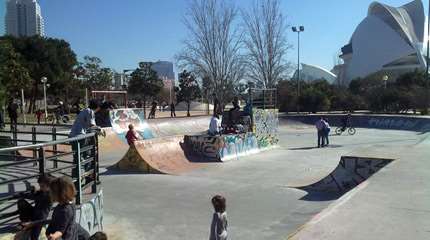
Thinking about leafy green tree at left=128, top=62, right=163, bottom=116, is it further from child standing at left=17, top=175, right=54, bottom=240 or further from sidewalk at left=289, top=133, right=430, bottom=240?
child standing at left=17, top=175, right=54, bottom=240

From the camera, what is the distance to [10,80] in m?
39.0

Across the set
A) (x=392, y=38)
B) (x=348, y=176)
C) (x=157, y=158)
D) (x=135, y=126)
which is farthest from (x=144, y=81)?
(x=348, y=176)

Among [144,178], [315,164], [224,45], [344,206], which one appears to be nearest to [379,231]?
[344,206]

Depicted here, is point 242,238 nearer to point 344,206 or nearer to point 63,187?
point 344,206

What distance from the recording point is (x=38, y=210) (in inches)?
201

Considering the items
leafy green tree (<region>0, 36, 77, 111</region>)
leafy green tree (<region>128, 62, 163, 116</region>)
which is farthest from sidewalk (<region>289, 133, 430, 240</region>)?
leafy green tree (<region>128, 62, 163, 116</region>)

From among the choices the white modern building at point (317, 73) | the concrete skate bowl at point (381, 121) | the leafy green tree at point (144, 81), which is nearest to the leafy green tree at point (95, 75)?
the leafy green tree at point (144, 81)

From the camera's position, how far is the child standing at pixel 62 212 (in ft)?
13.9

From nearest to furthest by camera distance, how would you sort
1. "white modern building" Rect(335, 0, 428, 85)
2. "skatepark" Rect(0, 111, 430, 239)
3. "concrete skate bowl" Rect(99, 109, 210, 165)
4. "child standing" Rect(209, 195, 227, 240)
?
A: "child standing" Rect(209, 195, 227, 240) < "skatepark" Rect(0, 111, 430, 239) < "concrete skate bowl" Rect(99, 109, 210, 165) < "white modern building" Rect(335, 0, 428, 85)

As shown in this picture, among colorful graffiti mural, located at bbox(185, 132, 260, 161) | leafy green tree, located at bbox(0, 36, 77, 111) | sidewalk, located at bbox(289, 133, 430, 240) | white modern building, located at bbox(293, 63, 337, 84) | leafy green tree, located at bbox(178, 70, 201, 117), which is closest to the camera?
sidewalk, located at bbox(289, 133, 430, 240)

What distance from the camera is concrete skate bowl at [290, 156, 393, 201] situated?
12.0 m

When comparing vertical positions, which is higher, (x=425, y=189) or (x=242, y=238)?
(x=425, y=189)

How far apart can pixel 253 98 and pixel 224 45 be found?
24046 mm

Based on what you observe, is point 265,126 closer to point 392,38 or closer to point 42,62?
point 42,62
